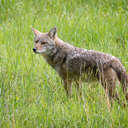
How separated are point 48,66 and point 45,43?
481mm

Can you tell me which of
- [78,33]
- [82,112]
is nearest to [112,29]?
[78,33]

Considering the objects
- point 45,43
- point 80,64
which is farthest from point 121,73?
point 45,43

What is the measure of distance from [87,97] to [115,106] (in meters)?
0.48

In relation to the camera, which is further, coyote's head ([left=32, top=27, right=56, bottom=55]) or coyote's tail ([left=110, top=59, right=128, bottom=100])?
coyote's head ([left=32, top=27, right=56, bottom=55])

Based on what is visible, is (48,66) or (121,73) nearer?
(121,73)

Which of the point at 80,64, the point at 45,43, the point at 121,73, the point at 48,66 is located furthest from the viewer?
the point at 48,66

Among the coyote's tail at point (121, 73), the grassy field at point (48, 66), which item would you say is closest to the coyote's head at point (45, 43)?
the grassy field at point (48, 66)

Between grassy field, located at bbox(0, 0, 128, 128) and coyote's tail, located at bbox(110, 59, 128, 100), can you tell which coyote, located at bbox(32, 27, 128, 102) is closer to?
coyote's tail, located at bbox(110, 59, 128, 100)

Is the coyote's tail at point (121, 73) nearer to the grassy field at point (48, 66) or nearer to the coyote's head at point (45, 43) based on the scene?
the grassy field at point (48, 66)

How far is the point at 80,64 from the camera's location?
5746 mm

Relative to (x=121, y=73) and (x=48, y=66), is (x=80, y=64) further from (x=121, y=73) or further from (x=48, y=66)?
(x=48, y=66)

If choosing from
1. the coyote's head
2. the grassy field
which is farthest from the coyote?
the grassy field

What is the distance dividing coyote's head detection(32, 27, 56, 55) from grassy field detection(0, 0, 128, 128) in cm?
29

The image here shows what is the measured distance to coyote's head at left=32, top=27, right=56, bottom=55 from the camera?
6.25 metres
